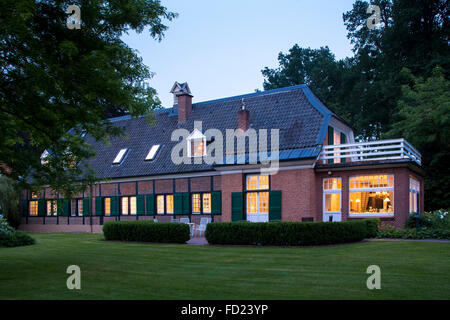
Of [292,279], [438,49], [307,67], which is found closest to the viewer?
[292,279]

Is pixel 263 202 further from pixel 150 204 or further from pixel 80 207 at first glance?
pixel 80 207

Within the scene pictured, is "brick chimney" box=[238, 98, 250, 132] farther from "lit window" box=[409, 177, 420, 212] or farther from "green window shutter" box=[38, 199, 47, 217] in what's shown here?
"green window shutter" box=[38, 199, 47, 217]

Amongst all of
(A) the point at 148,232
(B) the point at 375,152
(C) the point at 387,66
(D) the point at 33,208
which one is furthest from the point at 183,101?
(C) the point at 387,66

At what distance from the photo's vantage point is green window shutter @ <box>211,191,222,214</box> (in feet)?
73.9

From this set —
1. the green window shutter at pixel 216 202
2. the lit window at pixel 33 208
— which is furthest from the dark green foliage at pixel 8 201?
the green window shutter at pixel 216 202

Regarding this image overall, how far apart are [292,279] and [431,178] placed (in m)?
22.8

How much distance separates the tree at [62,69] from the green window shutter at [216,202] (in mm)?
12010

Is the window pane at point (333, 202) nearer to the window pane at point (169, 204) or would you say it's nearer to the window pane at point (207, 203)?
the window pane at point (207, 203)

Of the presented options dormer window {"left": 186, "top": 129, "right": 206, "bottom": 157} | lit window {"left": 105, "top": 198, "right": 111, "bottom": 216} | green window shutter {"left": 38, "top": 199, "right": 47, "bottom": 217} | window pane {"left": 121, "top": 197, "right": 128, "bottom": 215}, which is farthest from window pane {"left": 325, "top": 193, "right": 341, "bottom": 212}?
green window shutter {"left": 38, "top": 199, "right": 47, "bottom": 217}

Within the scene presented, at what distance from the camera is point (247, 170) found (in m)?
21.3

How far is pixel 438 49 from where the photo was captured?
33438mm

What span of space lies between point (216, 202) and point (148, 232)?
5426mm
